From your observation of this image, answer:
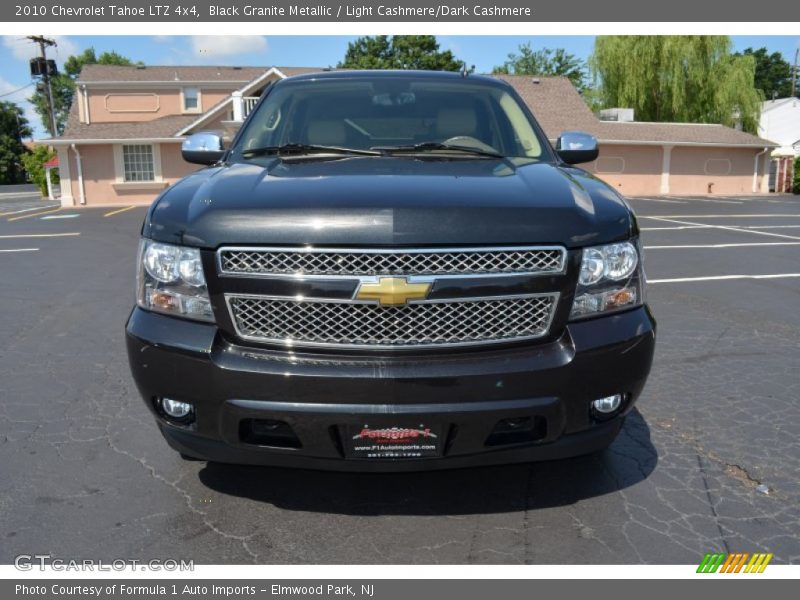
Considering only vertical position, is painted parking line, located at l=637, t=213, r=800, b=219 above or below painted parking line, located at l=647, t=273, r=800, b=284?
below

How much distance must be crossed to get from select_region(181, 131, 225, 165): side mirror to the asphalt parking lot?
1.51 metres

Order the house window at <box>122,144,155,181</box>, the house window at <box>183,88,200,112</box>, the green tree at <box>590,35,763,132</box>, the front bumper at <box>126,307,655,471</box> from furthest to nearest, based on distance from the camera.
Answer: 1. the green tree at <box>590,35,763,132</box>
2. the house window at <box>183,88,200,112</box>
3. the house window at <box>122,144,155,181</box>
4. the front bumper at <box>126,307,655,471</box>

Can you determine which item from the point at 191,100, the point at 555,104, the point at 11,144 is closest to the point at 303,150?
the point at 191,100

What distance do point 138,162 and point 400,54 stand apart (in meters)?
34.8

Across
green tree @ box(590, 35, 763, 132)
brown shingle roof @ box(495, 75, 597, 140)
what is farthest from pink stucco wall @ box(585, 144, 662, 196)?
green tree @ box(590, 35, 763, 132)

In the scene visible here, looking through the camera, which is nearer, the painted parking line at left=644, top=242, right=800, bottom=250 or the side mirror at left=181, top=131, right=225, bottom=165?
the side mirror at left=181, top=131, right=225, bottom=165

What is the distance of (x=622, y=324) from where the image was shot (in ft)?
8.75

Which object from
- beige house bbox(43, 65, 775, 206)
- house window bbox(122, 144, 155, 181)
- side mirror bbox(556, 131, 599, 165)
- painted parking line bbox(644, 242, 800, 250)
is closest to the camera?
side mirror bbox(556, 131, 599, 165)

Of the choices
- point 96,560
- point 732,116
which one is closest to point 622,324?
point 96,560

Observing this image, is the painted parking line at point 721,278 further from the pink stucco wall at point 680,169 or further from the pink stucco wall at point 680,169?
the pink stucco wall at point 680,169

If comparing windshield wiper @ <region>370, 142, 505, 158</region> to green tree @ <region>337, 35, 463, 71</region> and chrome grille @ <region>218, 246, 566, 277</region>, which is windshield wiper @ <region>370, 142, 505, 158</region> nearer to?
chrome grille @ <region>218, 246, 566, 277</region>

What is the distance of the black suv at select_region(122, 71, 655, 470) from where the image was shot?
2.46 m

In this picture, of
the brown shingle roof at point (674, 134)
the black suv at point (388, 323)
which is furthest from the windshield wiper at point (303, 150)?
the brown shingle roof at point (674, 134)

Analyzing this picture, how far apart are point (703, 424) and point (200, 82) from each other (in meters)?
33.1
